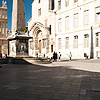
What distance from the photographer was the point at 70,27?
3338 cm

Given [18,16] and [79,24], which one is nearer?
[18,16]

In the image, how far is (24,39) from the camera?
18703 millimetres

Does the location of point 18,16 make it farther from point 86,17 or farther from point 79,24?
point 79,24

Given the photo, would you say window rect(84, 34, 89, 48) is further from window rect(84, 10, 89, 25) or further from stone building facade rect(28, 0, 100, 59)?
window rect(84, 10, 89, 25)

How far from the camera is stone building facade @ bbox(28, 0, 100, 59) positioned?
2842 cm

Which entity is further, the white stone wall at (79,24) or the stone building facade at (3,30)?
the stone building facade at (3,30)

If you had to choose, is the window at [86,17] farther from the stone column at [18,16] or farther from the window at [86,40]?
the stone column at [18,16]

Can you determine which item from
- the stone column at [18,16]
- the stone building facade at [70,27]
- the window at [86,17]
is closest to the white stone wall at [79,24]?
the stone building facade at [70,27]

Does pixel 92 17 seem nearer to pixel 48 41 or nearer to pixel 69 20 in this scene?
pixel 69 20

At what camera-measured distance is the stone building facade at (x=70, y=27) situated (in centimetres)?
2842

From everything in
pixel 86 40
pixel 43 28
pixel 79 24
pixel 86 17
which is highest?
pixel 86 17

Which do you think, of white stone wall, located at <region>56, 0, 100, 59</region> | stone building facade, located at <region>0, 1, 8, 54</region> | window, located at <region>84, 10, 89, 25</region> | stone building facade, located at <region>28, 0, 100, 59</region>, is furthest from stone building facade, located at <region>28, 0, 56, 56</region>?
stone building facade, located at <region>0, 1, 8, 54</region>

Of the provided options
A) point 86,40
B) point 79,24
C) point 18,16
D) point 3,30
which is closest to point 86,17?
point 79,24

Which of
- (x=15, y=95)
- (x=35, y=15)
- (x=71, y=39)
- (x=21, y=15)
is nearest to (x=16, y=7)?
(x=21, y=15)
